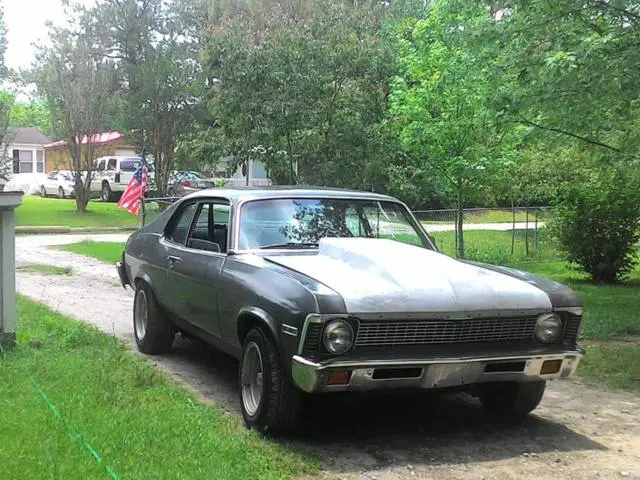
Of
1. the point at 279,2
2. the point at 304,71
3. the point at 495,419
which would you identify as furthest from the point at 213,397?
the point at 279,2

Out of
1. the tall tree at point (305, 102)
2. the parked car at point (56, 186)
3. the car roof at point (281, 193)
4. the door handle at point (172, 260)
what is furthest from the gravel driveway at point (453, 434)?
the parked car at point (56, 186)

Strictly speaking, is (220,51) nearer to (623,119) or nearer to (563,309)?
(623,119)

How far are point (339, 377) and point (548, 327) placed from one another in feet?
4.74

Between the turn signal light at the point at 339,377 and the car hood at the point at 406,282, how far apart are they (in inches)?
13.7

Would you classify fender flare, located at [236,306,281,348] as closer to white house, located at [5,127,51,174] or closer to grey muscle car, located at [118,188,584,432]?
grey muscle car, located at [118,188,584,432]

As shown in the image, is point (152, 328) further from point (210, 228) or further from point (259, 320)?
point (259, 320)

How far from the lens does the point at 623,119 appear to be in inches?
344

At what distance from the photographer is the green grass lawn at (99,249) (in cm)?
1684

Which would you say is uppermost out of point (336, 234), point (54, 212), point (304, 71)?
point (304, 71)

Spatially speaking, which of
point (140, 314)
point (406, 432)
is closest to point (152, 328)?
point (140, 314)

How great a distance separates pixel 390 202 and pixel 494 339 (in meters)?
2.01

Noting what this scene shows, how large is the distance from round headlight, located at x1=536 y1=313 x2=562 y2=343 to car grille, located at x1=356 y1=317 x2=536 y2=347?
4 centimetres

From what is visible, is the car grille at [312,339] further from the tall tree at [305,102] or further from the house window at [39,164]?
the house window at [39,164]

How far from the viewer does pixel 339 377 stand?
430 cm
